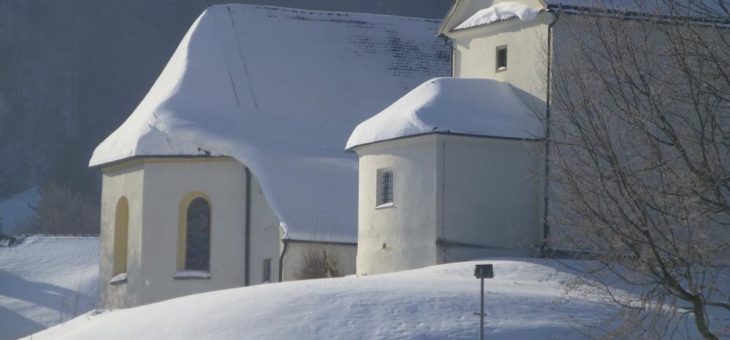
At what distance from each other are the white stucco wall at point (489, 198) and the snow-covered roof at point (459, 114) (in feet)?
0.74

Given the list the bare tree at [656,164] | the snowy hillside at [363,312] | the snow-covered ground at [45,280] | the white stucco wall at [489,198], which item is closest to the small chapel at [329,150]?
the white stucco wall at [489,198]

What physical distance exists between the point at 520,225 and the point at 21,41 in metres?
88.4

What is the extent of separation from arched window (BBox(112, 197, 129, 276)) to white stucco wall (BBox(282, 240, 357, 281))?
5.46 meters

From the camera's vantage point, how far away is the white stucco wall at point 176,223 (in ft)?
122

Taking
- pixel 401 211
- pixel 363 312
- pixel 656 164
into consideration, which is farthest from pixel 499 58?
pixel 656 164

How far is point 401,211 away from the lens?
3092 centimetres

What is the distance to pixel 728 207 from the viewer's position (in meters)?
18.4

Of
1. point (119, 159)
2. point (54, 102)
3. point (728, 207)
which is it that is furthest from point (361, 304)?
point (54, 102)

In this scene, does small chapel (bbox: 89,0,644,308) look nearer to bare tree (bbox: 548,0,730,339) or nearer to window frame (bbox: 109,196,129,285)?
window frame (bbox: 109,196,129,285)

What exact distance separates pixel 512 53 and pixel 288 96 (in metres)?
8.45

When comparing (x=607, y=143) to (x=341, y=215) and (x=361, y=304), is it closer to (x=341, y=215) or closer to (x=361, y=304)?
(x=361, y=304)

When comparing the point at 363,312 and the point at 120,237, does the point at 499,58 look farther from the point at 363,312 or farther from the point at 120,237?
the point at 120,237

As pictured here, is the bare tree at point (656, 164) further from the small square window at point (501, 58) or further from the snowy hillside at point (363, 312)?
the small square window at point (501, 58)

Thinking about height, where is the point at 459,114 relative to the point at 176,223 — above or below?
above
